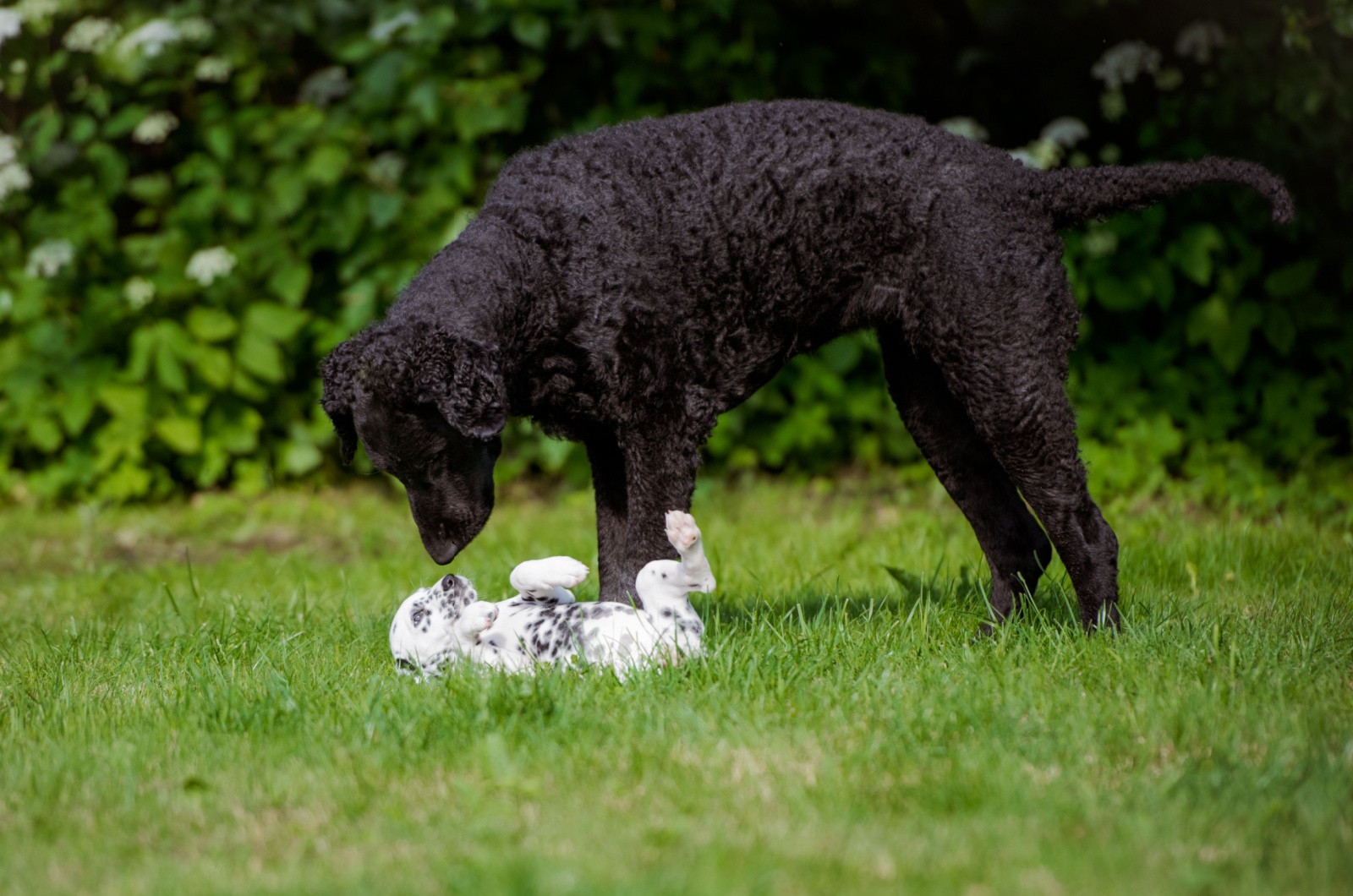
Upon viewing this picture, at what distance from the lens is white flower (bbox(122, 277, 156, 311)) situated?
640 cm

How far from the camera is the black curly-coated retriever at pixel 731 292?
335 cm

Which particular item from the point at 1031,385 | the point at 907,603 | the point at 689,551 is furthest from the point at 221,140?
the point at 1031,385

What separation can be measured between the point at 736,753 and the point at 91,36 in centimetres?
536

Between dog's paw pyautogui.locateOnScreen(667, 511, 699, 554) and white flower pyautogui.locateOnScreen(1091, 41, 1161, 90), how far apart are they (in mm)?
4075

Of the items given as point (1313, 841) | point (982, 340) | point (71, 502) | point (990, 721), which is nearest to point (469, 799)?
point (990, 721)

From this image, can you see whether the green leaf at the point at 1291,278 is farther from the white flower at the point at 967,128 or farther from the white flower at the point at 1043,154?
the white flower at the point at 967,128

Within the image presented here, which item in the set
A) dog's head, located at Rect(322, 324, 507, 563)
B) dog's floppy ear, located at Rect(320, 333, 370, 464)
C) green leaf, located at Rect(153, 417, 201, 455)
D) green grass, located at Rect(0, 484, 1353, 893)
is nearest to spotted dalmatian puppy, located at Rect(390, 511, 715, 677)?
green grass, located at Rect(0, 484, 1353, 893)

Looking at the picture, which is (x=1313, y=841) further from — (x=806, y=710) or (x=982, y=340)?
(x=982, y=340)

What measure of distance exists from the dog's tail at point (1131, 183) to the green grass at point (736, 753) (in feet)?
3.64

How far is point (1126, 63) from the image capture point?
5988mm

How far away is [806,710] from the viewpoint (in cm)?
284

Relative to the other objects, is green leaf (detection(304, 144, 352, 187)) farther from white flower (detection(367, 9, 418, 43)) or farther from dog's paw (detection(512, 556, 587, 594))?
dog's paw (detection(512, 556, 587, 594))

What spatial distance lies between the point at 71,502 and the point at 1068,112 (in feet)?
18.5

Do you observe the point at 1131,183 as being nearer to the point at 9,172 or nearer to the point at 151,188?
the point at 151,188
